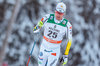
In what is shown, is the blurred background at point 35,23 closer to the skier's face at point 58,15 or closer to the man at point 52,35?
the man at point 52,35

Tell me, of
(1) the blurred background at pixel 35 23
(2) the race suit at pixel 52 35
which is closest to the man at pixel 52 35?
(2) the race suit at pixel 52 35

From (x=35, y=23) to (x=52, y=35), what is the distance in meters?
2.47

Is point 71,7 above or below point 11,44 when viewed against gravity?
above

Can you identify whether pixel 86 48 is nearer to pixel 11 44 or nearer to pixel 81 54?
pixel 81 54

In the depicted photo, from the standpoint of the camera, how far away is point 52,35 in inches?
63.3

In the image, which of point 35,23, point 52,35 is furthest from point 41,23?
point 35,23

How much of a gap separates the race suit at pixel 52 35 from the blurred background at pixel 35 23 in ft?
6.99

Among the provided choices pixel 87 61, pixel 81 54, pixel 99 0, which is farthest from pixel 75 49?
pixel 99 0

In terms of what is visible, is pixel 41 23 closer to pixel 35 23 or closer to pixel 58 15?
pixel 58 15

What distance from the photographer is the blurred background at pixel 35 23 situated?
395cm

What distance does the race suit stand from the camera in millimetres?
1607

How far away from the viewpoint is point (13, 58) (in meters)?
4.17

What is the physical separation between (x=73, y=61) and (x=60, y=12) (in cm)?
314

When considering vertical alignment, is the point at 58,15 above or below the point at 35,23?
above
